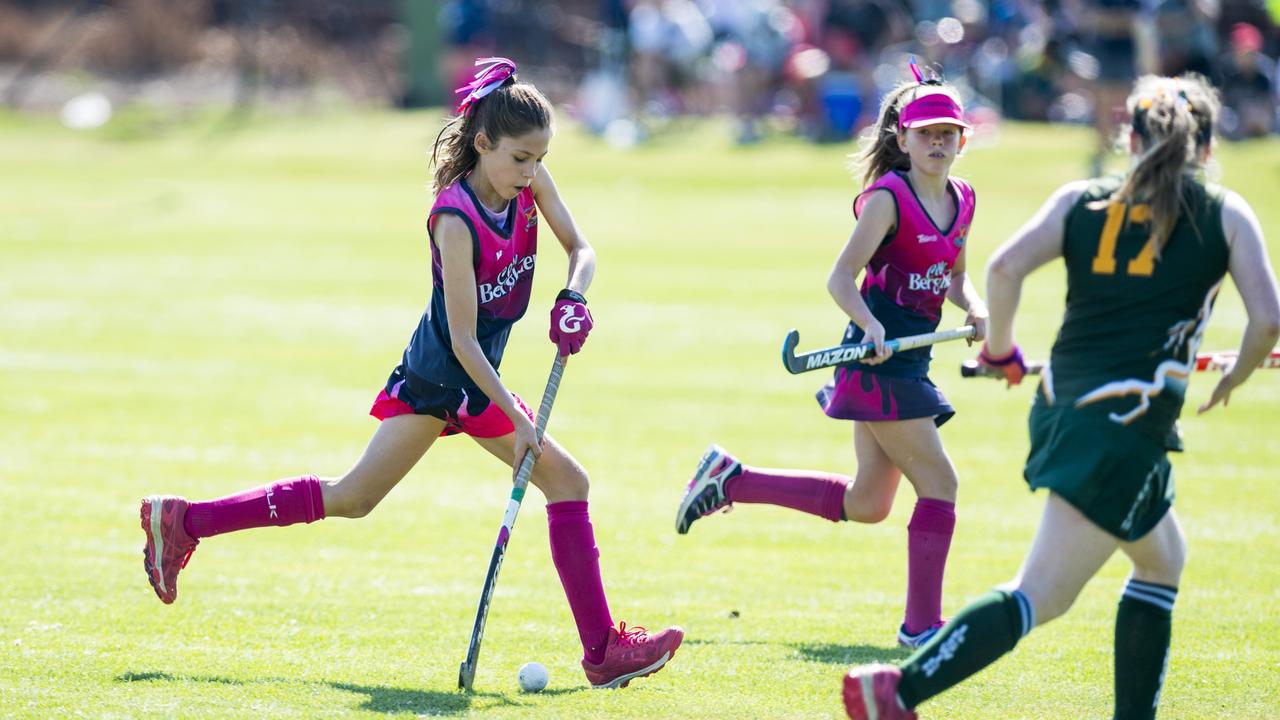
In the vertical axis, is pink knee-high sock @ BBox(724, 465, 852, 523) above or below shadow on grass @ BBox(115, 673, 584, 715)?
above

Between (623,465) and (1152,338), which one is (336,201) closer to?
(623,465)

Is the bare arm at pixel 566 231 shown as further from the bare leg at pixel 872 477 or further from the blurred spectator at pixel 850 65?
the blurred spectator at pixel 850 65

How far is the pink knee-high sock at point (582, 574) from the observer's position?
539 centimetres

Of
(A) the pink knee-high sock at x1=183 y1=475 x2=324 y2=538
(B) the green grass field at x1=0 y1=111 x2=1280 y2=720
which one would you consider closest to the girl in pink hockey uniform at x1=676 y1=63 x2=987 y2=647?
(B) the green grass field at x1=0 y1=111 x2=1280 y2=720

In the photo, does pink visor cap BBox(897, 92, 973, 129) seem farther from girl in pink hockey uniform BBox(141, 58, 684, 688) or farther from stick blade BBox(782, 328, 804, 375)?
girl in pink hockey uniform BBox(141, 58, 684, 688)

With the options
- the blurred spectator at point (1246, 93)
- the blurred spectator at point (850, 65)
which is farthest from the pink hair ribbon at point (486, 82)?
the blurred spectator at point (1246, 93)

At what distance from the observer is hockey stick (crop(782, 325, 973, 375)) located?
5.57m

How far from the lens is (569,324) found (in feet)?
17.9

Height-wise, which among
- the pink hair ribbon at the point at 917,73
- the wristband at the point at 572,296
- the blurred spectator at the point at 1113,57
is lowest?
the wristband at the point at 572,296

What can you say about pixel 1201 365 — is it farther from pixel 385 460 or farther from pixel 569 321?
pixel 385 460

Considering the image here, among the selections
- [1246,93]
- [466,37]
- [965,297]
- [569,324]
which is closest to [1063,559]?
[569,324]

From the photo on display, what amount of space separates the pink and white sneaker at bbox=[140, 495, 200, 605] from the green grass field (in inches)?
9.6

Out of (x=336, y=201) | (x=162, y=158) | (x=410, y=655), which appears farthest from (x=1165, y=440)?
(x=162, y=158)

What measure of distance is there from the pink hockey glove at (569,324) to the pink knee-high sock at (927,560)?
146 cm
